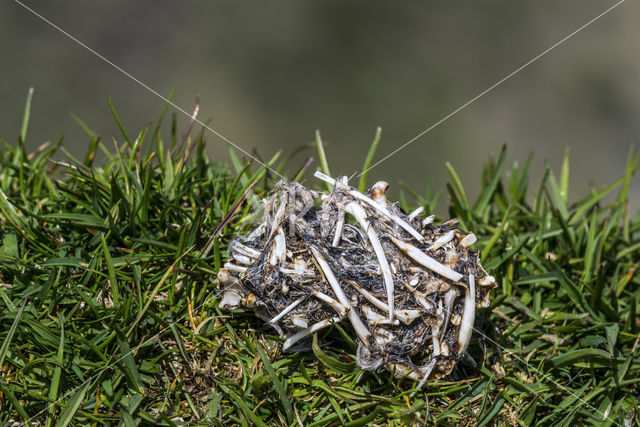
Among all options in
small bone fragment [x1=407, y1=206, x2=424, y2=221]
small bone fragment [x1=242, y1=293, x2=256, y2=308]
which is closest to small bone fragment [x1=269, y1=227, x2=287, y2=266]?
small bone fragment [x1=242, y1=293, x2=256, y2=308]

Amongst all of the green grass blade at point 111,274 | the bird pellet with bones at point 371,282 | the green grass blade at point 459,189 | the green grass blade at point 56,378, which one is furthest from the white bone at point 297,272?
the green grass blade at point 459,189

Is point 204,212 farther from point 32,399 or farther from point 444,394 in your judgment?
point 444,394

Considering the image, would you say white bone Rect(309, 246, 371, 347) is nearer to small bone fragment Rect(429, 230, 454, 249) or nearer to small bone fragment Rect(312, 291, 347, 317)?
small bone fragment Rect(312, 291, 347, 317)

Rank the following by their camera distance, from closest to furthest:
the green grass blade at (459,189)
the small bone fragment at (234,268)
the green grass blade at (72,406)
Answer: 1. the green grass blade at (72,406)
2. the small bone fragment at (234,268)
3. the green grass blade at (459,189)

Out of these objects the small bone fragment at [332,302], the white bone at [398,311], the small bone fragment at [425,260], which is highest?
the small bone fragment at [425,260]

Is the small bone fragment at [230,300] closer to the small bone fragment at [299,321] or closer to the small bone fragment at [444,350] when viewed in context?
the small bone fragment at [299,321]

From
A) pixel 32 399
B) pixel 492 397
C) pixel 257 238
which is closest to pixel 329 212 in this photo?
pixel 257 238
